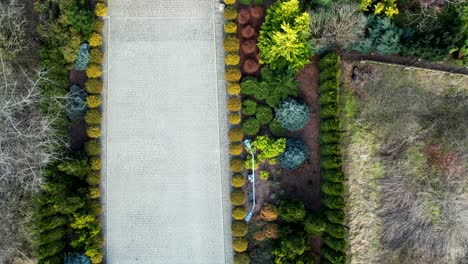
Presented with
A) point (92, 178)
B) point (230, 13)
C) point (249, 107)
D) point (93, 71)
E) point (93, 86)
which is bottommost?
point (92, 178)

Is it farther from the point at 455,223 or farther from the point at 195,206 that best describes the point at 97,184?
the point at 455,223

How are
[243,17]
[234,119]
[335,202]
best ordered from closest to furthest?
[335,202] < [234,119] < [243,17]

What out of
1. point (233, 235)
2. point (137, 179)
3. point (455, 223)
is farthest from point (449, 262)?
point (137, 179)

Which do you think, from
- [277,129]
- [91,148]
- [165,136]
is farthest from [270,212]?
[91,148]

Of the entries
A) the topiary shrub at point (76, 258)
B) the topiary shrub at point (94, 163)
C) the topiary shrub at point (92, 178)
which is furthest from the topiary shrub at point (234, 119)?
the topiary shrub at point (76, 258)

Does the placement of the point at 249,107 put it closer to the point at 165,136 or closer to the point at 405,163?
the point at 165,136

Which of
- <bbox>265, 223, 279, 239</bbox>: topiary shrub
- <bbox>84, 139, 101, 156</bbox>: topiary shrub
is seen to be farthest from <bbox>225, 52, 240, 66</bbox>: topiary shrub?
<bbox>265, 223, 279, 239</bbox>: topiary shrub
